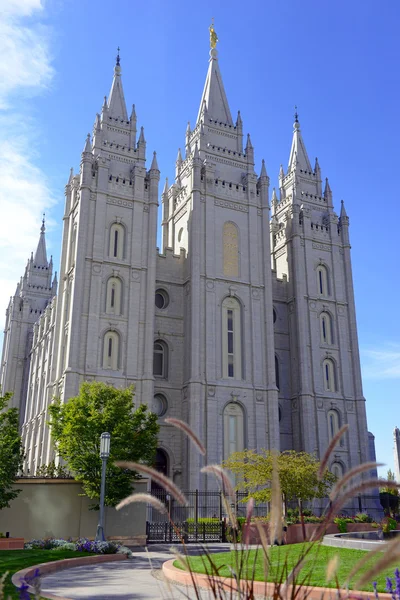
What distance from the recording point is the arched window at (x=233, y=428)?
38.4m

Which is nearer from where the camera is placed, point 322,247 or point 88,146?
point 88,146

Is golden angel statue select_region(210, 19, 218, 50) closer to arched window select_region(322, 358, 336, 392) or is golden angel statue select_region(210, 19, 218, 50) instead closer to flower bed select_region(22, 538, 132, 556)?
arched window select_region(322, 358, 336, 392)

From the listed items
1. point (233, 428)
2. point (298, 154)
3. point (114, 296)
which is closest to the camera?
point (233, 428)

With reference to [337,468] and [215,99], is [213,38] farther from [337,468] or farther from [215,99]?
[337,468]

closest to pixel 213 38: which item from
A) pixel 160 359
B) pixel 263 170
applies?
pixel 263 170

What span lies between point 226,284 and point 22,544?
82.8 feet

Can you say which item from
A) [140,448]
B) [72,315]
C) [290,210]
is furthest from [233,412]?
[290,210]

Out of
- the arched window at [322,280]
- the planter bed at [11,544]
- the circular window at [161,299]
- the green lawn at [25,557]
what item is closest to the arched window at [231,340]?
the circular window at [161,299]

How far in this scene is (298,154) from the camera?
53.5 metres

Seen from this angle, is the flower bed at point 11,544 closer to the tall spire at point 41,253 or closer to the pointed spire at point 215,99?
the pointed spire at point 215,99

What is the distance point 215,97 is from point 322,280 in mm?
16722

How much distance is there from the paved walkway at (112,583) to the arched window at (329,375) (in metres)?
30.4

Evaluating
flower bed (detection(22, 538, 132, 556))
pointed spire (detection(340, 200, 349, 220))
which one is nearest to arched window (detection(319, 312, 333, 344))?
pointed spire (detection(340, 200, 349, 220))

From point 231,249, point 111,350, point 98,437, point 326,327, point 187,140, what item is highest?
point 187,140
